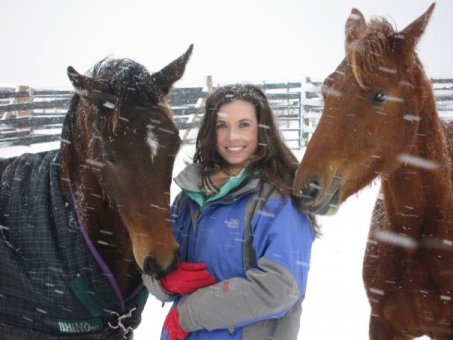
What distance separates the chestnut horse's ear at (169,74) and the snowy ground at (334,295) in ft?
2.39

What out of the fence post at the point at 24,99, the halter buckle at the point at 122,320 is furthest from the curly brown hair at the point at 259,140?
the fence post at the point at 24,99

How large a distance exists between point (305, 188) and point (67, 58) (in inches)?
3468

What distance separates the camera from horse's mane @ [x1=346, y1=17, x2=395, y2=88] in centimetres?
203

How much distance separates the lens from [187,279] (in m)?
Result: 1.93

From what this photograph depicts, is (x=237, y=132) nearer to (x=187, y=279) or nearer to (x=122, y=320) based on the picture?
(x=187, y=279)

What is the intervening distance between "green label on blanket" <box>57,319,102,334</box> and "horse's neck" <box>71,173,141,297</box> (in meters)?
0.23

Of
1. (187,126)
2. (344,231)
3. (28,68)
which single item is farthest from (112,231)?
(28,68)

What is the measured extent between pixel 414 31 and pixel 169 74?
1308mm

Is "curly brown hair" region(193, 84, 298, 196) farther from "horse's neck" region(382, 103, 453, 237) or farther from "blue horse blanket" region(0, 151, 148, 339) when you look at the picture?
"blue horse blanket" region(0, 151, 148, 339)

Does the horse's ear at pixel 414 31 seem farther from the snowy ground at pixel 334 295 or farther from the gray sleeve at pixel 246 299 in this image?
the gray sleeve at pixel 246 299

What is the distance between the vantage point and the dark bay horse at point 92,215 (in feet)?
6.50

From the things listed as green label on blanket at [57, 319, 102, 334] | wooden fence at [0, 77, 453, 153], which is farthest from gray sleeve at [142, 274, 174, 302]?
wooden fence at [0, 77, 453, 153]

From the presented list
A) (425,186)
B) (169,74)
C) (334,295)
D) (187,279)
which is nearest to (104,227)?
(187,279)

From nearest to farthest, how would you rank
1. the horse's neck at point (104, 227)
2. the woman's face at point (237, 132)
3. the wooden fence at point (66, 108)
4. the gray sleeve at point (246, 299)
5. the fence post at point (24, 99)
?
the gray sleeve at point (246, 299) → the horse's neck at point (104, 227) → the woman's face at point (237, 132) → the wooden fence at point (66, 108) → the fence post at point (24, 99)
